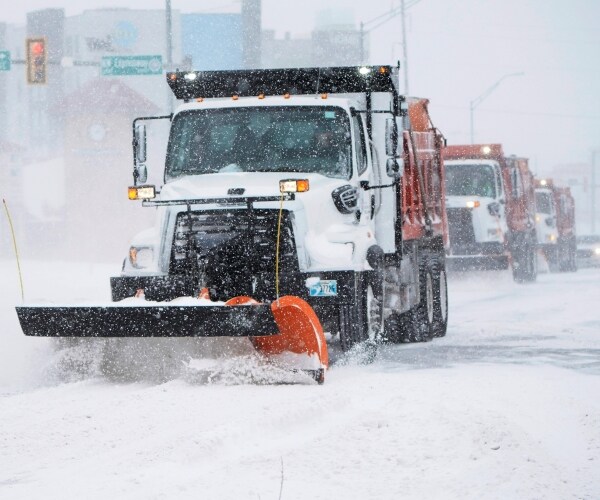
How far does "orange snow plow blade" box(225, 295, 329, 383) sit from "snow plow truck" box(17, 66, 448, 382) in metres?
0.01

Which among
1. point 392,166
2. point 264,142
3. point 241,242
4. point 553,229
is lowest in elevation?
point 553,229

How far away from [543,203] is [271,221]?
2609 cm

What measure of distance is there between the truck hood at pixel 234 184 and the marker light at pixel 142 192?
0.92ft

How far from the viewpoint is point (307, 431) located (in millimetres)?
7355

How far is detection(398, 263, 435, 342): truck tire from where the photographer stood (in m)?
14.1

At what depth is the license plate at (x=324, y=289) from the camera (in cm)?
1004

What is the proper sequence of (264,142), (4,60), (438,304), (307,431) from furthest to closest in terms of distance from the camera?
(4,60) < (438,304) < (264,142) < (307,431)

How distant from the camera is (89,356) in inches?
402

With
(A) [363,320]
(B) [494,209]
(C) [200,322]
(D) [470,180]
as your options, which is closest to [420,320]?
(A) [363,320]

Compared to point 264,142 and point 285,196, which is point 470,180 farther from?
point 285,196

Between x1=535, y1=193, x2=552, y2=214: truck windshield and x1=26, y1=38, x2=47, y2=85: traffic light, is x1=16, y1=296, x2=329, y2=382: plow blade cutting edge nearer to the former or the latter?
x1=26, y1=38, x2=47, y2=85: traffic light

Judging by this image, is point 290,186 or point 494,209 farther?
point 494,209

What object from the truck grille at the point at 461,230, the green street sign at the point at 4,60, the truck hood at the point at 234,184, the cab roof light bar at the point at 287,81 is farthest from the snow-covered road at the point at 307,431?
the green street sign at the point at 4,60

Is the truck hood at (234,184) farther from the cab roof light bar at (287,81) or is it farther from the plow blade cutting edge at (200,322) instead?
the plow blade cutting edge at (200,322)
